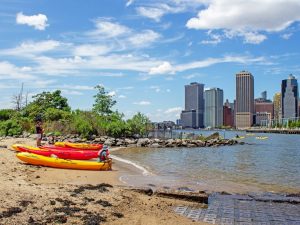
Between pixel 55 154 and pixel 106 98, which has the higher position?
pixel 106 98

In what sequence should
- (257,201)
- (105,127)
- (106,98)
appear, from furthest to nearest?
1. (106,98)
2. (105,127)
3. (257,201)

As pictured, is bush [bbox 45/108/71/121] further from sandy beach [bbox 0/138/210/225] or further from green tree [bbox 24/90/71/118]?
sandy beach [bbox 0/138/210/225]

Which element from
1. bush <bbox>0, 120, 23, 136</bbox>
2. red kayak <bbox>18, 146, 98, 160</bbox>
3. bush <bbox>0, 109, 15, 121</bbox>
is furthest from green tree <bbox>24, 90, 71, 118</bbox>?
red kayak <bbox>18, 146, 98, 160</bbox>

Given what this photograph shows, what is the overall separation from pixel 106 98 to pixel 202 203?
50.5 metres

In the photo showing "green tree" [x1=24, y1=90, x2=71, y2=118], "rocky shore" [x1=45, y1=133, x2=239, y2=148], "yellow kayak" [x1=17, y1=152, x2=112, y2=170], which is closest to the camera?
"yellow kayak" [x1=17, y1=152, x2=112, y2=170]

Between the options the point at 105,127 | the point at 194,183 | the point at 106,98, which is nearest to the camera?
the point at 194,183

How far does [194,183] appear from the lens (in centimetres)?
1791

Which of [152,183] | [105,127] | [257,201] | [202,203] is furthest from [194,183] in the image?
[105,127]

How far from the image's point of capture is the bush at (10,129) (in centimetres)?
4950

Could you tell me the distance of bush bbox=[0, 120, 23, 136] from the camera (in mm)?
49500

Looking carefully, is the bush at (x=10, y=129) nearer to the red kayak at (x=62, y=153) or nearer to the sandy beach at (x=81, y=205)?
the red kayak at (x=62, y=153)

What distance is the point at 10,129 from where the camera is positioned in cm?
4991

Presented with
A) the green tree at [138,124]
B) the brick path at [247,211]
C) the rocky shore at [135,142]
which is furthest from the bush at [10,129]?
the brick path at [247,211]

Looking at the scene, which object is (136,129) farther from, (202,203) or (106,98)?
(202,203)
